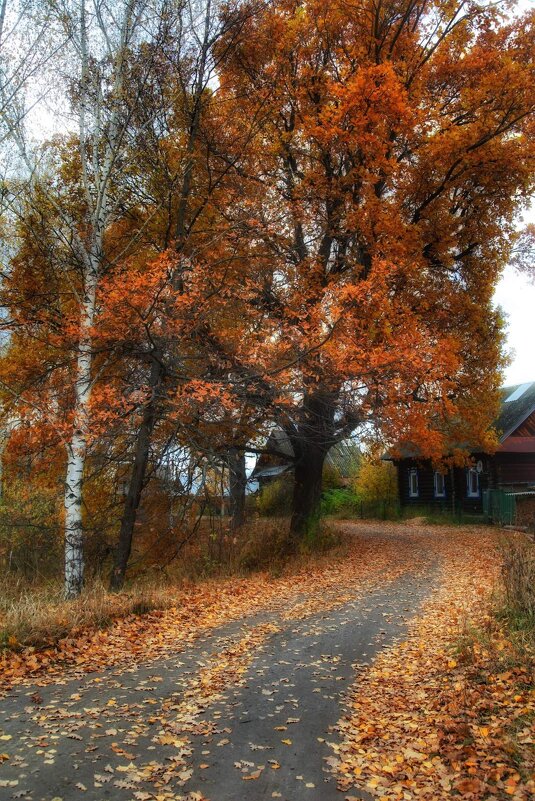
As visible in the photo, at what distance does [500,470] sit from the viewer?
29125 millimetres

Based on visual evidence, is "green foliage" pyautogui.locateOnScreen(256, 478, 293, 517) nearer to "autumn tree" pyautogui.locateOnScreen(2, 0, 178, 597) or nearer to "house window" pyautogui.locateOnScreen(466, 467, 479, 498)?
"house window" pyautogui.locateOnScreen(466, 467, 479, 498)

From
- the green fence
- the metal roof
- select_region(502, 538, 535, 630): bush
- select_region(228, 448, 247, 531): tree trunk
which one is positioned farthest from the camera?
the metal roof

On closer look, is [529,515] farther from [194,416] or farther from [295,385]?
[194,416]

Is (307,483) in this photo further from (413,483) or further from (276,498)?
(413,483)

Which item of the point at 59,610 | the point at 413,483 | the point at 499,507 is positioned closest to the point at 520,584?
the point at 59,610

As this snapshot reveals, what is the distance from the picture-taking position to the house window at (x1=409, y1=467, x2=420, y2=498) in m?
34.3

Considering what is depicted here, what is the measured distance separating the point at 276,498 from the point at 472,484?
988cm

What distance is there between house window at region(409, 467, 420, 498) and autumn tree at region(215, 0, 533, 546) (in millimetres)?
16589

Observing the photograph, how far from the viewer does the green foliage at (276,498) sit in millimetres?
30625

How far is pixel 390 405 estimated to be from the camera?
13898 mm

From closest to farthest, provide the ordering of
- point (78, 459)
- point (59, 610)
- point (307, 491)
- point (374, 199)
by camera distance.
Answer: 1. point (59, 610)
2. point (78, 459)
3. point (374, 199)
4. point (307, 491)

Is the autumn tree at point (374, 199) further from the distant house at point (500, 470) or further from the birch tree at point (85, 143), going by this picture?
the distant house at point (500, 470)

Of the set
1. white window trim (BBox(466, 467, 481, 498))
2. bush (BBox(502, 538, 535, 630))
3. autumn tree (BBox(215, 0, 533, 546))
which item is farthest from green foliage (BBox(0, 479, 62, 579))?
white window trim (BBox(466, 467, 481, 498))

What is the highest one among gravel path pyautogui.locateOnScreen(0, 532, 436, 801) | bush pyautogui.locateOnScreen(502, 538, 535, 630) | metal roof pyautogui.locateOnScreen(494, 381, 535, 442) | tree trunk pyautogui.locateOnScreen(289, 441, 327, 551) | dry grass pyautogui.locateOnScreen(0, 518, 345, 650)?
metal roof pyautogui.locateOnScreen(494, 381, 535, 442)
